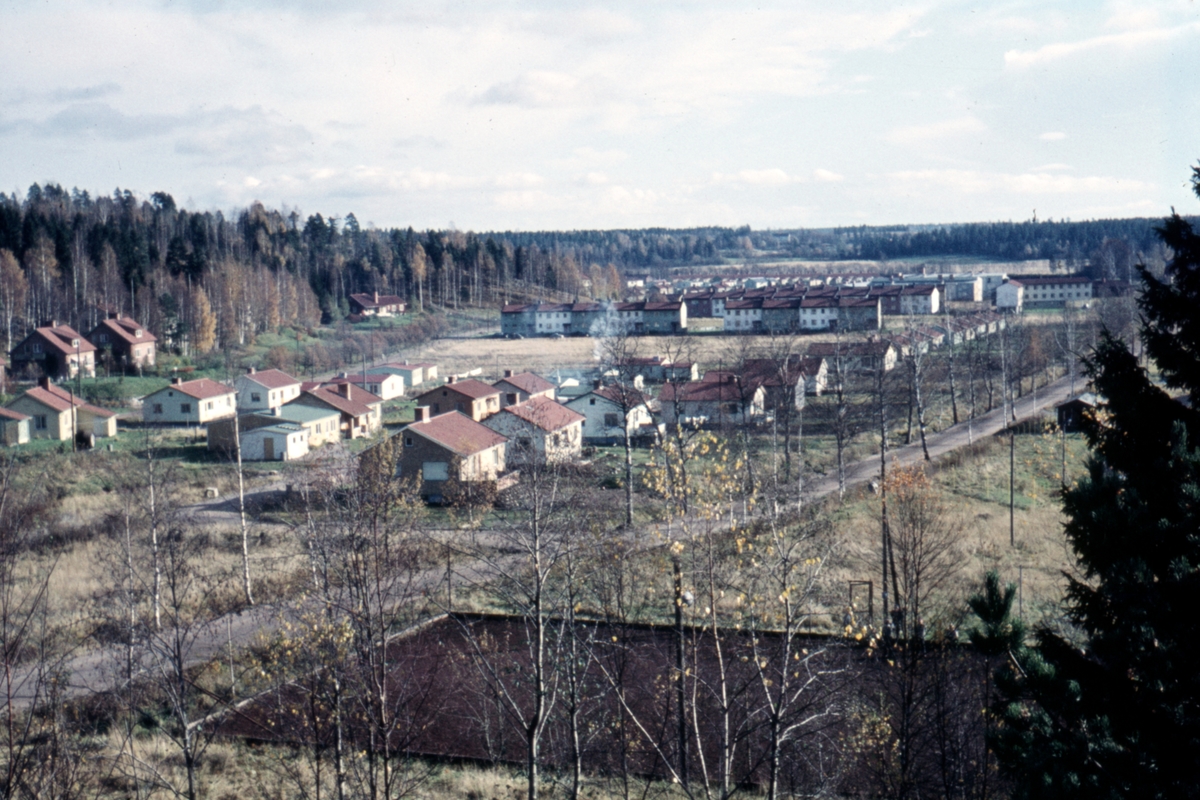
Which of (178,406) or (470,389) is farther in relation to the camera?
(178,406)

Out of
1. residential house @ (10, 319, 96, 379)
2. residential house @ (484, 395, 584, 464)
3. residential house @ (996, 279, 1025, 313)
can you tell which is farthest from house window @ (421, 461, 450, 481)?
residential house @ (996, 279, 1025, 313)

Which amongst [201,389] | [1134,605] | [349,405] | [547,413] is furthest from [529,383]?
[1134,605]

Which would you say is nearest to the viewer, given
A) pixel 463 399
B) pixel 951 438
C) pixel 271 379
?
pixel 951 438

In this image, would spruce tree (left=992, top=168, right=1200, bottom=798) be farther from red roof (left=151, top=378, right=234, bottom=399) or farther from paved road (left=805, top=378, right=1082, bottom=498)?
red roof (left=151, top=378, right=234, bottom=399)

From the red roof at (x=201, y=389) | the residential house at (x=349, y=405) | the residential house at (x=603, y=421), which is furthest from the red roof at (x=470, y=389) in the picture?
the red roof at (x=201, y=389)

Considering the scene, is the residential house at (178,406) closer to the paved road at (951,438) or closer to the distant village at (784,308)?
the paved road at (951,438)

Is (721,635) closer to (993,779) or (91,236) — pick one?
(993,779)

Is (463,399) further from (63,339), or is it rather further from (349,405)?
(63,339)
